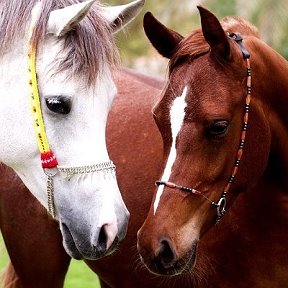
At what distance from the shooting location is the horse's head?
3.53 metres

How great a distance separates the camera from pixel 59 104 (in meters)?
3.57

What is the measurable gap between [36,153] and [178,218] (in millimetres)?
700

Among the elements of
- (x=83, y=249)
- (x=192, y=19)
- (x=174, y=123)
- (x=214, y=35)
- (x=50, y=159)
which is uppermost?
(x=214, y=35)

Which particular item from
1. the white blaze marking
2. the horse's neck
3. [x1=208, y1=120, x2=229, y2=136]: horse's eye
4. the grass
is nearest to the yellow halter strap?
the white blaze marking

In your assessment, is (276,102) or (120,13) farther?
(120,13)

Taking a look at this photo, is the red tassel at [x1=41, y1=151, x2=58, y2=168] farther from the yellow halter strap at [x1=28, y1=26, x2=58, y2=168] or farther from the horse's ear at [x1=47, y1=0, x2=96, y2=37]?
the horse's ear at [x1=47, y1=0, x2=96, y2=37]

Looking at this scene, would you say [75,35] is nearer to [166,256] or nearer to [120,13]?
[120,13]

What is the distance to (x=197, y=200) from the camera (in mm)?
3566

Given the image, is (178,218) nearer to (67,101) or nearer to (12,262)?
(67,101)

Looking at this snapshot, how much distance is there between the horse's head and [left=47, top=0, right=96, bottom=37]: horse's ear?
0.50 metres

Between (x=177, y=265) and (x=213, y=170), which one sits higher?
(x=213, y=170)

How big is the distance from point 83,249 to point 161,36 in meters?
1.08

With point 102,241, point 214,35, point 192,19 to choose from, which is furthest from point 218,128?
point 192,19

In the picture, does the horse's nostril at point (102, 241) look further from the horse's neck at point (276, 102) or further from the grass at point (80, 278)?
the grass at point (80, 278)
